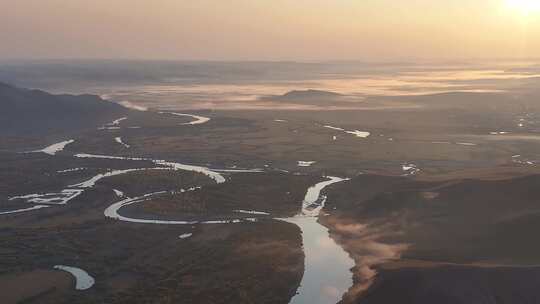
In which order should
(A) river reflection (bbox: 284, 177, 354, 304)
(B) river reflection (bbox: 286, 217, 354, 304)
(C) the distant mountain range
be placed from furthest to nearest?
(C) the distant mountain range < (A) river reflection (bbox: 284, 177, 354, 304) < (B) river reflection (bbox: 286, 217, 354, 304)

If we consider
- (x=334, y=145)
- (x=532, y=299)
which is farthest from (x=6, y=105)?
(x=532, y=299)

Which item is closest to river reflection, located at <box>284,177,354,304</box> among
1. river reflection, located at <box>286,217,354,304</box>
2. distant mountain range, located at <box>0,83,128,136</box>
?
river reflection, located at <box>286,217,354,304</box>

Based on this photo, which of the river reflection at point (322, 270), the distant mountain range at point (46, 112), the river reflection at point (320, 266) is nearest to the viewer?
the river reflection at point (322, 270)

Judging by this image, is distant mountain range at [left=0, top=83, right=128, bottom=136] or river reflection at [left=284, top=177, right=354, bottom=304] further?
distant mountain range at [left=0, top=83, right=128, bottom=136]

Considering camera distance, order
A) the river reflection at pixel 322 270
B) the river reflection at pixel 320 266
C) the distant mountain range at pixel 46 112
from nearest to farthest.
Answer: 1. the river reflection at pixel 322 270
2. the river reflection at pixel 320 266
3. the distant mountain range at pixel 46 112

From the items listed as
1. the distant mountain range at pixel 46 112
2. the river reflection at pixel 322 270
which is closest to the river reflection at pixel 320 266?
the river reflection at pixel 322 270

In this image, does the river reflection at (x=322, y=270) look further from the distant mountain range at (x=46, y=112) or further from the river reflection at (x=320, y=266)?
the distant mountain range at (x=46, y=112)

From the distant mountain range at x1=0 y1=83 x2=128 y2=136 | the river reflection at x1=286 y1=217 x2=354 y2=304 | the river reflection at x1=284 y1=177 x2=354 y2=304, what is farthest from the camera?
the distant mountain range at x1=0 y1=83 x2=128 y2=136

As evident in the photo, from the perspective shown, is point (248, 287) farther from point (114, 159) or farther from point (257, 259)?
point (114, 159)

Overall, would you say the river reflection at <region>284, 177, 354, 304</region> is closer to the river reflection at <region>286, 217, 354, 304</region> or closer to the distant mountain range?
the river reflection at <region>286, 217, 354, 304</region>
